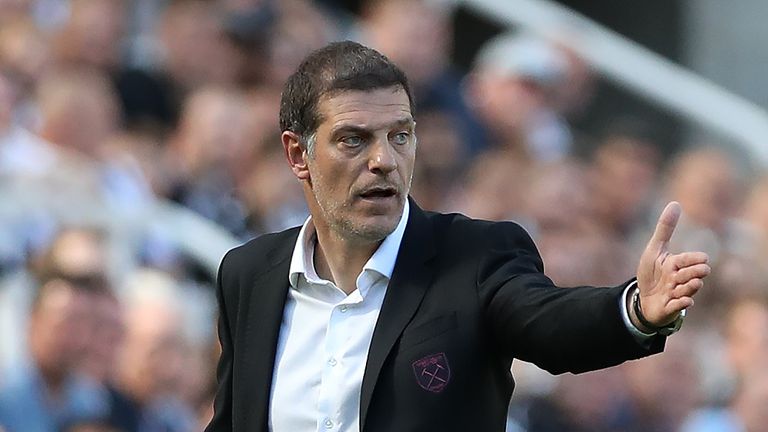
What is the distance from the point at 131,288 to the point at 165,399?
0.41 meters

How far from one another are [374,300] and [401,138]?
13.2 inches

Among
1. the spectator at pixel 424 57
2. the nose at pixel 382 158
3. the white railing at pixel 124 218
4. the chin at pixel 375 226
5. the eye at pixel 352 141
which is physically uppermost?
the spectator at pixel 424 57

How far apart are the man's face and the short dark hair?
2 cm

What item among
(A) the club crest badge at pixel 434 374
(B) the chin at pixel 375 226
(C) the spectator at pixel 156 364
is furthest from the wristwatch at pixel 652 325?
(C) the spectator at pixel 156 364

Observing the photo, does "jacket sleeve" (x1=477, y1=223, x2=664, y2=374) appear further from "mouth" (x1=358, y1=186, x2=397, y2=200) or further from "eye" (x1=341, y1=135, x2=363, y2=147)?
"eye" (x1=341, y1=135, x2=363, y2=147)

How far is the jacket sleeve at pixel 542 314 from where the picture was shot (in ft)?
10.3

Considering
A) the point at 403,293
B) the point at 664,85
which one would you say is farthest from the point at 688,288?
the point at 664,85

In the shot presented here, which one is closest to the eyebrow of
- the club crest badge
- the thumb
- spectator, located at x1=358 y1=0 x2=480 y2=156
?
the club crest badge

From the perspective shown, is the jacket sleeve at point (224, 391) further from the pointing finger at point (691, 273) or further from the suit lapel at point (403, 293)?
the pointing finger at point (691, 273)

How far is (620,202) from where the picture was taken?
825cm

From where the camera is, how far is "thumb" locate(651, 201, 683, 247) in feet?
10.2

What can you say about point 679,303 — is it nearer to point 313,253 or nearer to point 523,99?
point 313,253

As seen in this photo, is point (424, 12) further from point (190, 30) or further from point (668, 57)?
point (668, 57)

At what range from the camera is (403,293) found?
3488 mm
